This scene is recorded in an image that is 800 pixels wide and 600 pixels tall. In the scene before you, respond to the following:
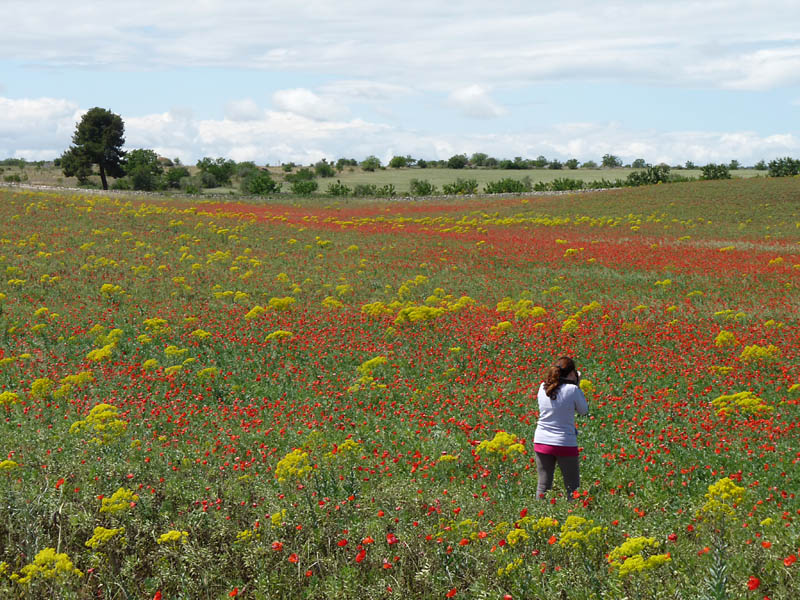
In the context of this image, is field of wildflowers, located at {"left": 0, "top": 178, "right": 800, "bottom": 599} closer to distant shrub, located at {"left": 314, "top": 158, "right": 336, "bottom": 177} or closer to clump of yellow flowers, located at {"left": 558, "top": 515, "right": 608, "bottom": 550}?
clump of yellow flowers, located at {"left": 558, "top": 515, "right": 608, "bottom": 550}

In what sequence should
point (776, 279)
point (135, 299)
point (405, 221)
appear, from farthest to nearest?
point (405, 221) → point (776, 279) → point (135, 299)

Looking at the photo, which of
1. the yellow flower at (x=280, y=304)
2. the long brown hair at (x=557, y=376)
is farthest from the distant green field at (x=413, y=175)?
the long brown hair at (x=557, y=376)

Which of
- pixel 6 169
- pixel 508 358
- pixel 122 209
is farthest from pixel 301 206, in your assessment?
pixel 6 169

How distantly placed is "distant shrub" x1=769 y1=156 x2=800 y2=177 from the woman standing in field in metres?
92.8

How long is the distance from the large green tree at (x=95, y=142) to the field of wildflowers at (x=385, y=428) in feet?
212

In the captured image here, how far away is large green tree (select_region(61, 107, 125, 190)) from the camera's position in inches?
3329

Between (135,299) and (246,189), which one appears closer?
(135,299)

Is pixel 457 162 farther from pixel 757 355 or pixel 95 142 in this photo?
pixel 757 355

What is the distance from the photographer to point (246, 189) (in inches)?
3563

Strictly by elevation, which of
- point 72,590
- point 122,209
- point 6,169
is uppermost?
point 6,169

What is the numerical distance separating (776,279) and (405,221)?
30179mm

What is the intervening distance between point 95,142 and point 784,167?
306 ft

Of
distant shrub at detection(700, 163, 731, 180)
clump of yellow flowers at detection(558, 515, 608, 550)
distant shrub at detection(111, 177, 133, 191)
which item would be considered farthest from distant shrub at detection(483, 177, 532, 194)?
clump of yellow flowers at detection(558, 515, 608, 550)

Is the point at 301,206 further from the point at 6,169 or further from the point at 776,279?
the point at 6,169
